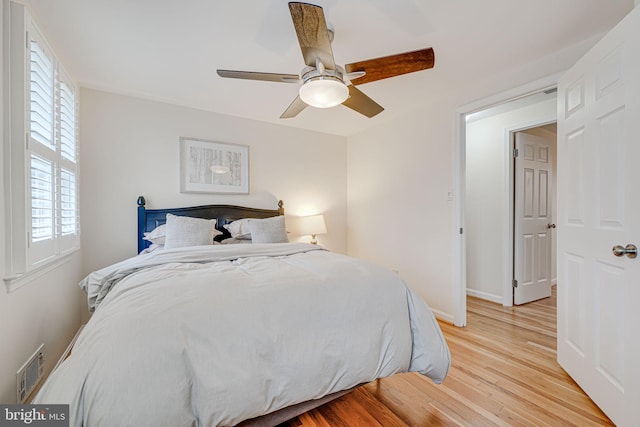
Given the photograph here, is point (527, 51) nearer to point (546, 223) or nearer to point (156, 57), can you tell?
point (546, 223)

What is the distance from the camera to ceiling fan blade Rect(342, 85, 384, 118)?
1982 millimetres

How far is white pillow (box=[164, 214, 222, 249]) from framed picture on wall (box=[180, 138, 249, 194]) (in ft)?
2.06

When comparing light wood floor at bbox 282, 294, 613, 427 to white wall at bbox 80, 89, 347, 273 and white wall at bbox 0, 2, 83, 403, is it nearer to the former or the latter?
white wall at bbox 0, 2, 83, 403

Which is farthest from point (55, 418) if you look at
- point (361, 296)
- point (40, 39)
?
point (40, 39)

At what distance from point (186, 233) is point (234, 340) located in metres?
1.66

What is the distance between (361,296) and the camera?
1502mm

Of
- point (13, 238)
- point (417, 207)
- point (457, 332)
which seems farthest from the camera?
point (417, 207)

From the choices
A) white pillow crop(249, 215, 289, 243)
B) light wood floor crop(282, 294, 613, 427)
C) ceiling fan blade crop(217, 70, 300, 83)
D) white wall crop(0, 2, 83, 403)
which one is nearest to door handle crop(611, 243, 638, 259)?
light wood floor crop(282, 294, 613, 427)

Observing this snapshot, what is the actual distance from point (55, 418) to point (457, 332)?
A: 284 cm

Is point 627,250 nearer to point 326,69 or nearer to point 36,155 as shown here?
point 326,69

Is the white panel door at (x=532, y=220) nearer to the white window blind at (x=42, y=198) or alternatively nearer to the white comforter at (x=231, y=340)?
the white comforter at (x=231, y=340)

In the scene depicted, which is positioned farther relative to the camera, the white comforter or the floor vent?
the floor vent

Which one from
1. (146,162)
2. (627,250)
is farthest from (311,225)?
(627,250)

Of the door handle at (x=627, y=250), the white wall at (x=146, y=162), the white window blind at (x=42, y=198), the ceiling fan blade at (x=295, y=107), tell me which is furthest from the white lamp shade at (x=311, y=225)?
the door handle at (x=627, y=250)
